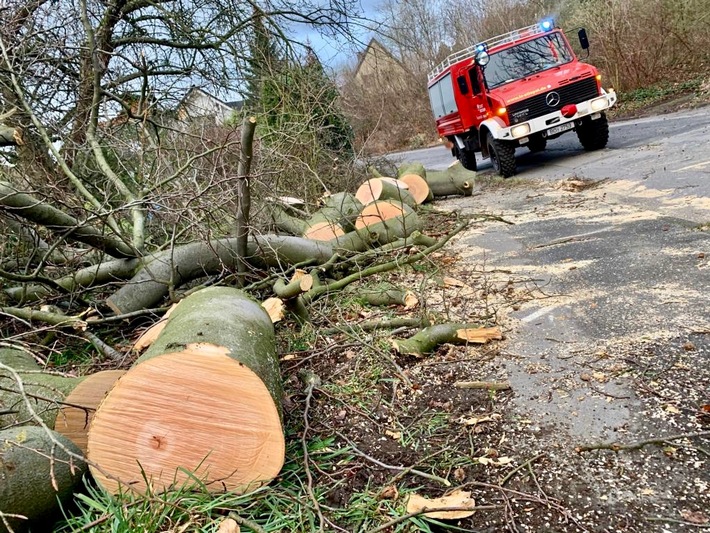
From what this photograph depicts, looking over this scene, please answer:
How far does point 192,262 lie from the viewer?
4.27 m

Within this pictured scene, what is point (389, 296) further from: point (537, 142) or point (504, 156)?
point (537, 142)

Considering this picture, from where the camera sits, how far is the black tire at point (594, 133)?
9.47 meters

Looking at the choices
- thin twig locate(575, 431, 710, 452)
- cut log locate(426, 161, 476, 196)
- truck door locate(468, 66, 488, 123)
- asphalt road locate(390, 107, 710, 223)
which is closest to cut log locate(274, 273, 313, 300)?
thin twig locate(575, 431, 710, 452)

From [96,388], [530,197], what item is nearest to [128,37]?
[530,197]

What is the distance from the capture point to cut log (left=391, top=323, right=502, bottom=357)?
3238 millimetres

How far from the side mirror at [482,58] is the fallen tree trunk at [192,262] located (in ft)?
22.3

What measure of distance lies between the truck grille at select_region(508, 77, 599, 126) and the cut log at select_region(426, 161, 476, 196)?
1.35 m

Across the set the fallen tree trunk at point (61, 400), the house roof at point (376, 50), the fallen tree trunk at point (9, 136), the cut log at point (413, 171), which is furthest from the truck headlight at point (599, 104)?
the fallen tree trunk at point (61, 400)

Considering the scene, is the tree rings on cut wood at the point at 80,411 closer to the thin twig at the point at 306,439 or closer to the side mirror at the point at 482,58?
the thin twig at the point at 306,439

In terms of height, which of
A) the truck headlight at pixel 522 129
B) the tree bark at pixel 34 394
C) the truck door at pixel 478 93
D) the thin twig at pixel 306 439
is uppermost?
the truck door at pixel 478 93

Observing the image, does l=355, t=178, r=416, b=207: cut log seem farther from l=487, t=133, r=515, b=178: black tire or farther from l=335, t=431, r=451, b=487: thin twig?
l=335, t=431, r=451, b=487: thin twig

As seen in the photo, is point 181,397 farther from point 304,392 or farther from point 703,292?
point 703,292

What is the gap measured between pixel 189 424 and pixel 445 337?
68.6 inches

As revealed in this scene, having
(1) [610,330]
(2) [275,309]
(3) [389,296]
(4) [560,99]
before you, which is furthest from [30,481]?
(4) [560,99]
